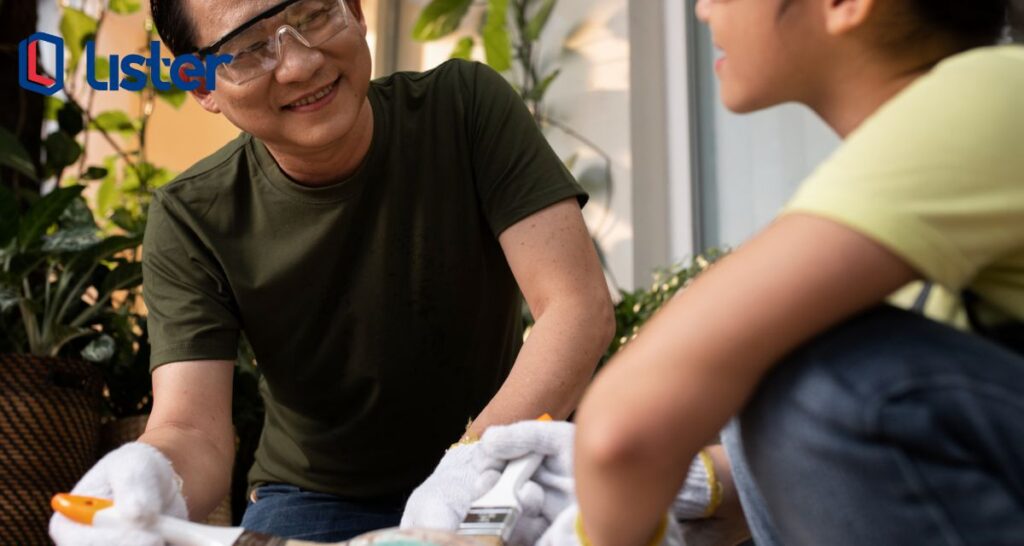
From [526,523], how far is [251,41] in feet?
2.47

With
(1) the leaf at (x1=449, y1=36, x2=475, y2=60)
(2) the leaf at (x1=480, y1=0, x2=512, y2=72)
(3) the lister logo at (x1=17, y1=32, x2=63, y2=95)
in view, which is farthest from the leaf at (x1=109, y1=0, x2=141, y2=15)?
(2) the leaf at (x1=480, y1=0, x2=512, y2=72)

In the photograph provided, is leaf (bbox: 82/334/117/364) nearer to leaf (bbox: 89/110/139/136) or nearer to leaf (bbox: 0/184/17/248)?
leaf (bbox: 0/184/17/248)

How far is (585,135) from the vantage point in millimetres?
2842

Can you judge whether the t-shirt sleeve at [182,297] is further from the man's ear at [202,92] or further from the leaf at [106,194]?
the leaf at [106,194]

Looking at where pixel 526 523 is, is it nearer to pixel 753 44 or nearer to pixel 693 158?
pixel 753 44

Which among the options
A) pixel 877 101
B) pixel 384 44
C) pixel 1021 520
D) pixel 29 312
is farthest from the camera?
pixel 384 44

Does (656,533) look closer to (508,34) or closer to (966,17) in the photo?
(966,17)

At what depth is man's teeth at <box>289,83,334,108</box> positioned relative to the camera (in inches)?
54.0

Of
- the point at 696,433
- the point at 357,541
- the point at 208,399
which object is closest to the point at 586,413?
the point at 696,433

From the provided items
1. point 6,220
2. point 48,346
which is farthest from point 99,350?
point 6,220

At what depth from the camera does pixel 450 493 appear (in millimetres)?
937

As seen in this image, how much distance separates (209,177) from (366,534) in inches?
33.0

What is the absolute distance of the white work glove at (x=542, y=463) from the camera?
884mm

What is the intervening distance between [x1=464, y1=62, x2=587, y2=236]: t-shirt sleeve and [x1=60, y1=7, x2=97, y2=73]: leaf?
1.83m
